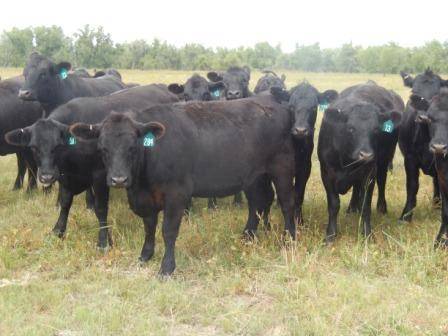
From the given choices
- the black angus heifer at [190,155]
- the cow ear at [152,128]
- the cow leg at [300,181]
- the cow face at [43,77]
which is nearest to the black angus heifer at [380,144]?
the cow leg at [300,181]

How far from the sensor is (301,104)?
6793 mm

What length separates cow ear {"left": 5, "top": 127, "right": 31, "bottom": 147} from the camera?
21.0ft

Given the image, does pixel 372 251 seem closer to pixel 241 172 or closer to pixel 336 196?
pixel 336 196

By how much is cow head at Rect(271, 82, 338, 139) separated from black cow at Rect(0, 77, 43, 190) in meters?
4.11

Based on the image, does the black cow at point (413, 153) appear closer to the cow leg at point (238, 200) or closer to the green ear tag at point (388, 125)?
the green ear tag at point (388, 125)

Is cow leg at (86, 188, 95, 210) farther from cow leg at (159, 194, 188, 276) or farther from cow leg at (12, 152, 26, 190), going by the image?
cow leg at (159, 194, 188, 276)

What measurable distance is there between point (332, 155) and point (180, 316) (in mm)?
2858

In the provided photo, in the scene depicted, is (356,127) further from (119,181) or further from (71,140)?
(71,140)

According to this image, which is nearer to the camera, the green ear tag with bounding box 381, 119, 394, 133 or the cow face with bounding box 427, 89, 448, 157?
the cow face with bounding box 427, 89, 448, 157

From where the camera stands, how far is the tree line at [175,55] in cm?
7319

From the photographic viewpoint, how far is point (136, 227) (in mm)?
7039

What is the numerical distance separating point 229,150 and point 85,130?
1515 mm

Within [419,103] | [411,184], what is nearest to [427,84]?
[411,184]

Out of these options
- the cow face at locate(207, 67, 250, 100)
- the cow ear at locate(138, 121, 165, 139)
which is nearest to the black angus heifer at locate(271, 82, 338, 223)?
the cow ear at locate(138, 121, 165, 139)
